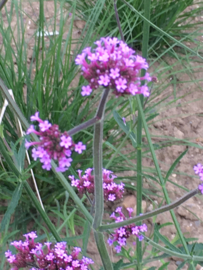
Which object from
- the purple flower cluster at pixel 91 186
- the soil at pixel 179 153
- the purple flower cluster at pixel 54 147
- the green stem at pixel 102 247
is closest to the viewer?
the purple flower cluster at pixel 54 147

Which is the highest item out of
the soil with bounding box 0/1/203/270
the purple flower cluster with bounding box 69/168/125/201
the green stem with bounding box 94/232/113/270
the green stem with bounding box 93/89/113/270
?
the soil with bounding box 0/1/203/270

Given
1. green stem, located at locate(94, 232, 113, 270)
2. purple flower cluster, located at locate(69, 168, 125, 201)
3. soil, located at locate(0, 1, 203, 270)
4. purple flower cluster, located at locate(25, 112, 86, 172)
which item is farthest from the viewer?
soil, located at locate(0, 1, 203, 270)

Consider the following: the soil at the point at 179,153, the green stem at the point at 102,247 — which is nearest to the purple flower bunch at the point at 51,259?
the green stem at the point at 102,247

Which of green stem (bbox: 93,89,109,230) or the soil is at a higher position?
the soil

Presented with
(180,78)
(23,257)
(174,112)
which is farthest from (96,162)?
(180,78)

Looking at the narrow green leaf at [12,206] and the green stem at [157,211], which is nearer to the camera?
the green stem at [157,211]

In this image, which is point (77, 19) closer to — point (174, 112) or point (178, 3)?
point (178, 3)

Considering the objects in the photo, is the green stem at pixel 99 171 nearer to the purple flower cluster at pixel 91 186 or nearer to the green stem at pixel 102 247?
the green stem at pixel 102 247

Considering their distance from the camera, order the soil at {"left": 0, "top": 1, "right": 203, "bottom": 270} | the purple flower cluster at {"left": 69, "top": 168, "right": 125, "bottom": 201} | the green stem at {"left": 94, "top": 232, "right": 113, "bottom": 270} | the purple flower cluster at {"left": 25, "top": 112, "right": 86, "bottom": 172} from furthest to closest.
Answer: the soil at {"left": 0, "top": 1, "right": 203, "bottom": 270}
the purple flower cluster at {"left": 69, "top": 168, "right": 125, "bottom": 201}
the green stem at {"left": 94, "top": 232, "right": 113, "bottom": 270}
the purple flower cluster at {"left": 25, "top": 112, "right": 86, "bottom": 172}

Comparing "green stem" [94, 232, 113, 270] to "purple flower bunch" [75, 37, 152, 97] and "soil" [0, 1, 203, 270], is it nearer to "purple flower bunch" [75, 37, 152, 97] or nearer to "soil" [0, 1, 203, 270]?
"purple flower bunch" [75, 37, 152, 97]

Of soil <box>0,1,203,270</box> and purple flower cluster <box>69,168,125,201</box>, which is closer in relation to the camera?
purple flower cluster <box>69,168,125,201</box>

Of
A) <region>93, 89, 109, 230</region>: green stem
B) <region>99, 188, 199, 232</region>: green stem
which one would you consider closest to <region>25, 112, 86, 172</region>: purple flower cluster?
<region>93, 89, 109, 230</region>: green stem
